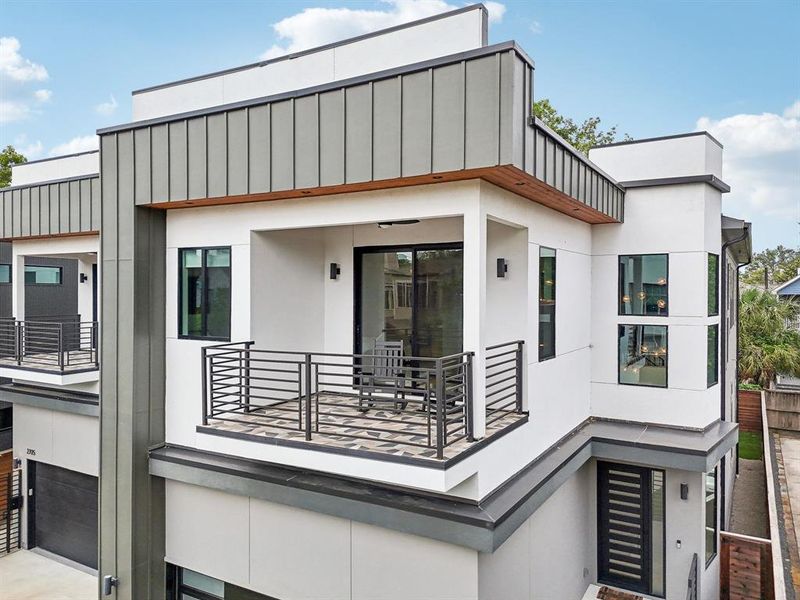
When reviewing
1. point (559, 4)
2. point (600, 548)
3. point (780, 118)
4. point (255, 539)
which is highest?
point (780, 118)

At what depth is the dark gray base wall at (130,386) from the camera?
230 inches

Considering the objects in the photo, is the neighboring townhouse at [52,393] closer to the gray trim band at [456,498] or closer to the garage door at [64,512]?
the garage door at [64,512]

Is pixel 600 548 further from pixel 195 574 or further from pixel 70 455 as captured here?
pixel 70 455

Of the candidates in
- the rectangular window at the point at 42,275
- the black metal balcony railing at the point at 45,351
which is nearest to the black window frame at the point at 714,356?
the black metal balcony railing at the point at 45,351

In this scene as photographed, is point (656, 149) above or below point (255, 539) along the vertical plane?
above

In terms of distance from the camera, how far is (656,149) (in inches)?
278

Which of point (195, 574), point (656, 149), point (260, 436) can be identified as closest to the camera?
point (260, 436)

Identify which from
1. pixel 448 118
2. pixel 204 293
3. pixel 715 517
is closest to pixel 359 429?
pixel 204 293

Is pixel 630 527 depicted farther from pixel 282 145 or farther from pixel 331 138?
pixel 282 145

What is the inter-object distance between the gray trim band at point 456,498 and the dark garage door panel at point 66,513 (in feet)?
11.2

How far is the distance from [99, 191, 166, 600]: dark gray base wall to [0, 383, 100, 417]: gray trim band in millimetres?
1944

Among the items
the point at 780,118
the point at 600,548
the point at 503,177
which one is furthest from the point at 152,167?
the point at 780,118

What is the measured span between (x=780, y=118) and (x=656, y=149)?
34.0 meters

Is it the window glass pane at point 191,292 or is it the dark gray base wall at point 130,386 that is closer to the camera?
the dark gray base wall at point 130,386
